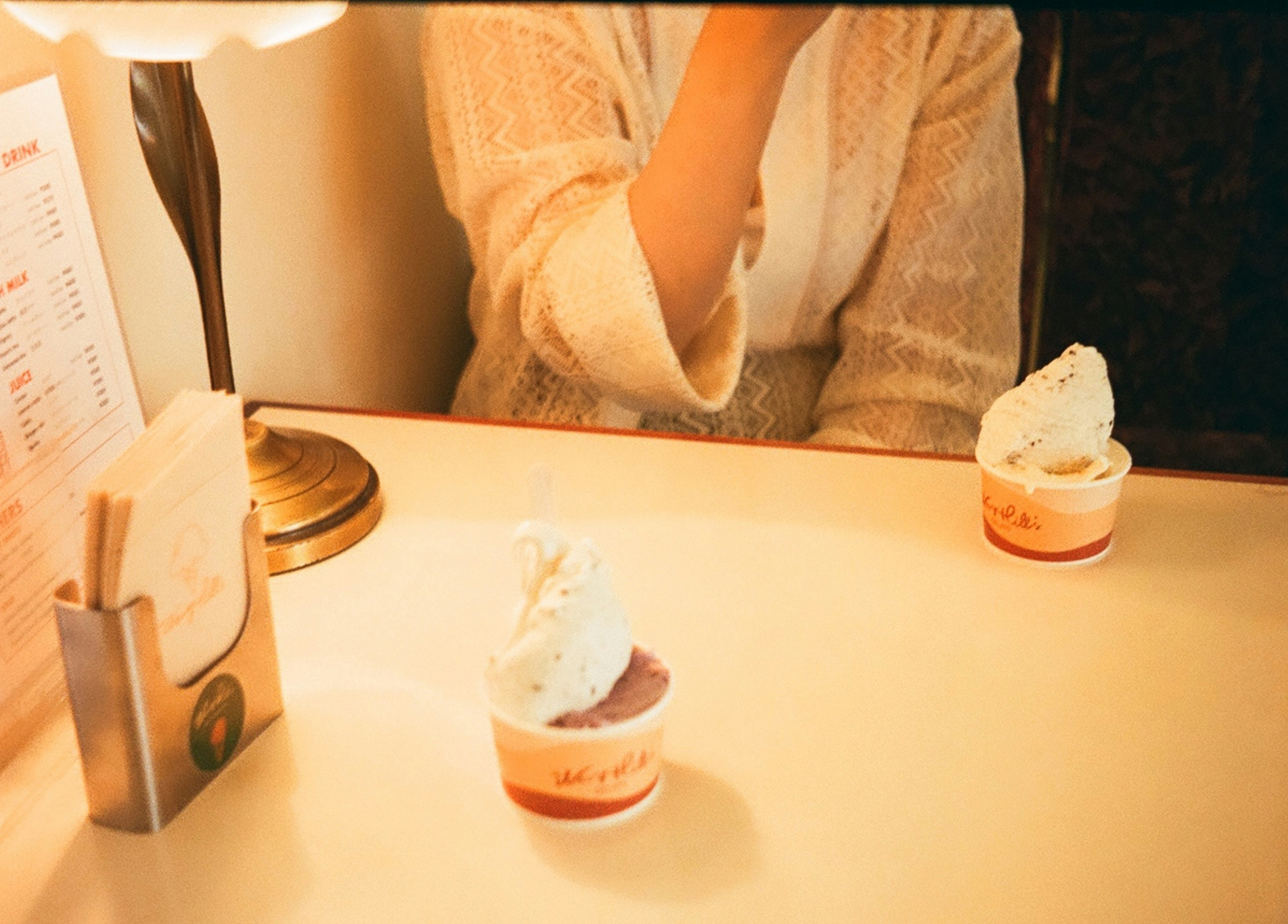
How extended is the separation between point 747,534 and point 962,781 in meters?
0.25

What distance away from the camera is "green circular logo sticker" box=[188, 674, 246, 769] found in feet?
2.00

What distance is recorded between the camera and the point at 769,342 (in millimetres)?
1272

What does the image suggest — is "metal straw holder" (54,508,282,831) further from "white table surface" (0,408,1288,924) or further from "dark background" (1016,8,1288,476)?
"dark background" (1016,8,1288,476)

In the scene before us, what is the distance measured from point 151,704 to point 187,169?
34cm

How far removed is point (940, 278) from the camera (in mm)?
1239

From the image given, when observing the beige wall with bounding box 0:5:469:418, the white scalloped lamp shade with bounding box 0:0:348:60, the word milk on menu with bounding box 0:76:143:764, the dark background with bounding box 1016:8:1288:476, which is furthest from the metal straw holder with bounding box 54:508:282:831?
the dark background with bounding box 1016:8:1288:476

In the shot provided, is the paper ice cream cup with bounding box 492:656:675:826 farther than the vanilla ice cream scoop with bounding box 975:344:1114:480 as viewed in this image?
No

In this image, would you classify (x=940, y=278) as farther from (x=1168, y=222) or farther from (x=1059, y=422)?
(x=1059, y=422)

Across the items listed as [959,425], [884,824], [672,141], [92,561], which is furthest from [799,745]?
[959,425]

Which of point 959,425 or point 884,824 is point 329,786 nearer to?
point 884,824

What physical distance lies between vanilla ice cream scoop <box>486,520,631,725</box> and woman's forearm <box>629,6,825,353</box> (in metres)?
0.43

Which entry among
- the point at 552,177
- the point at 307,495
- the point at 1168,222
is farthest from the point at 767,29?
the point at 1168,222

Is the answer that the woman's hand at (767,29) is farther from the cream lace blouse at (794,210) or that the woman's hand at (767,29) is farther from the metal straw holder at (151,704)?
the metal straw holder at (151,704)

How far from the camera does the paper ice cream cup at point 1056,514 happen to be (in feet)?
2.48
